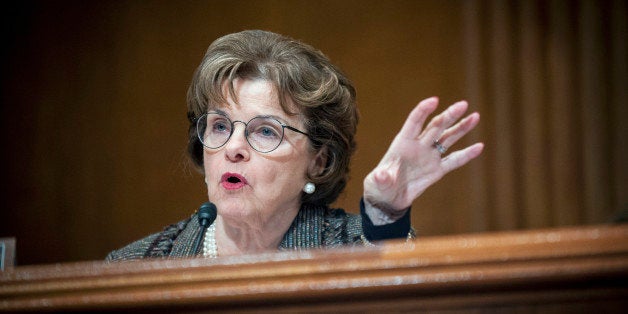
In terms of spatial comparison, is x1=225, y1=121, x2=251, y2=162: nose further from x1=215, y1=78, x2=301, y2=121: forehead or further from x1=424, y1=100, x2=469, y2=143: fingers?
x1=424, y1=100, x2=469, y2=143: fingers

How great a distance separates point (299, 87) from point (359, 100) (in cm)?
188

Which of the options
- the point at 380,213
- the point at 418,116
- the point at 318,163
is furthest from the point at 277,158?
the point at 418,116

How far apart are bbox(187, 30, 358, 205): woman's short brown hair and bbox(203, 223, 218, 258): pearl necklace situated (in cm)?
25

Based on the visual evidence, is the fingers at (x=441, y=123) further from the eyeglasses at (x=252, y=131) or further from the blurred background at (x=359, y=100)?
the blurred background at (x=359, y=100)

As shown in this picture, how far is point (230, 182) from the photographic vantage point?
1.83m

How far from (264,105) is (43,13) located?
2642 millimetres

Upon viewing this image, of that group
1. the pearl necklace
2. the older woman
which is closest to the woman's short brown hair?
the older woman

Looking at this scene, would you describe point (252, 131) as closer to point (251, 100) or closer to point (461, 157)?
point (251, 100)

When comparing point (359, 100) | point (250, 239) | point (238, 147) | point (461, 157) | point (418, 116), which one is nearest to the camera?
point (418, 116)

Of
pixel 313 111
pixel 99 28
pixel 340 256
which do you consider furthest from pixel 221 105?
pixel 99 28

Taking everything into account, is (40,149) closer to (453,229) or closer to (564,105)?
(453,229)

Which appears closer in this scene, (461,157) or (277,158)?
(461,157)

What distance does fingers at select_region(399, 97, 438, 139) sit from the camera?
1.52m

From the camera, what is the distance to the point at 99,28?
13.1 ft
